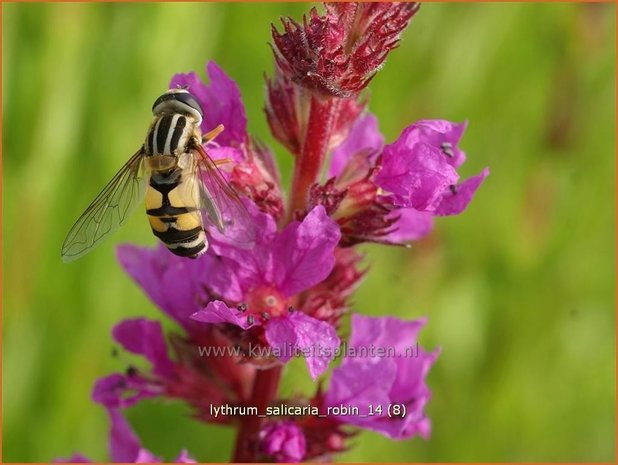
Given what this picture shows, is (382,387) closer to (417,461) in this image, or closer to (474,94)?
(417,461)

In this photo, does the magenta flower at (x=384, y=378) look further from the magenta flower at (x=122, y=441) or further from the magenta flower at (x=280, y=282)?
the magenta flower at (x=122, y=441)

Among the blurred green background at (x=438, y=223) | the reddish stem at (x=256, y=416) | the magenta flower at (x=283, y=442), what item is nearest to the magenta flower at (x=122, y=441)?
the reddish stem at (x=256, y=416)

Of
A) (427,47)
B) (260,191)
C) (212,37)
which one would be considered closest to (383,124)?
(427,47)

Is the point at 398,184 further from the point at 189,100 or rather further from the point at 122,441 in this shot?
the point at 122,441

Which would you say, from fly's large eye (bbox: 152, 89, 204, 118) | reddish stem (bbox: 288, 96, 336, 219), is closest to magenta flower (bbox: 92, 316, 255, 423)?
reddish stem (bbox: 288, 96, 336, 219)

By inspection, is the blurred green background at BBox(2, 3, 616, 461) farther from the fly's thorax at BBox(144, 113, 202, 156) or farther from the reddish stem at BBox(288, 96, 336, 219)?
the reddish stem at BBox(288, 96, 336, 219)

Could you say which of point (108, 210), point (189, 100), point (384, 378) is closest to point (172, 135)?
point (189, 100)
